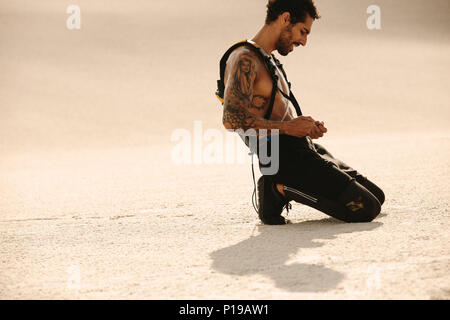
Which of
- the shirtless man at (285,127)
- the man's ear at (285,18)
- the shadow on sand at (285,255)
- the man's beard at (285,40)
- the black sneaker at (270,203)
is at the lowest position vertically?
the shadow on sand at (285,255)

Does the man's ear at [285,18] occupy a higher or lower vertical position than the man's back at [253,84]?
higher

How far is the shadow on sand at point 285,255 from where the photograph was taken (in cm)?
277

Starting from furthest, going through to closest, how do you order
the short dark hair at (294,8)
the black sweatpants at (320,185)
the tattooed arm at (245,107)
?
the short dark hair at (294,8), the black sweatpants at (320,185), the tattooed arm at (245,107)

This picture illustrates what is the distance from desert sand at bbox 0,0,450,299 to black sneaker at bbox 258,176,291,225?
0.15 meters

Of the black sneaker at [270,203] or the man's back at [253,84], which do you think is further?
the black sneaker at [270,203]

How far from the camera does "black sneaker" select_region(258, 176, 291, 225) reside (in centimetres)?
411

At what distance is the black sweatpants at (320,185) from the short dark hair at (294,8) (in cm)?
85

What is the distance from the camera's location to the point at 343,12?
1065 inches

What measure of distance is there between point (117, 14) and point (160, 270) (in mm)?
23030

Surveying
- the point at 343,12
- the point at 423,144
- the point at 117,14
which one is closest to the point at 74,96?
the point at 117,14

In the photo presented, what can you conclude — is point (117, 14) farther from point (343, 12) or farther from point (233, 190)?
point (233, 190)

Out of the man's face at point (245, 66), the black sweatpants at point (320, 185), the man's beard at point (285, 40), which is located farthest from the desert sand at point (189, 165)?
the man's beard at point (285, 40)

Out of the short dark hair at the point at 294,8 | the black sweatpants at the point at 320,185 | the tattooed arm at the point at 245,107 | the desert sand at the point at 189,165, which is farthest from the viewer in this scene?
the short dark hair at the point at 294,8

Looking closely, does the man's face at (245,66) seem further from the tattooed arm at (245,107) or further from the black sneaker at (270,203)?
the black sneaker at (270,203)
